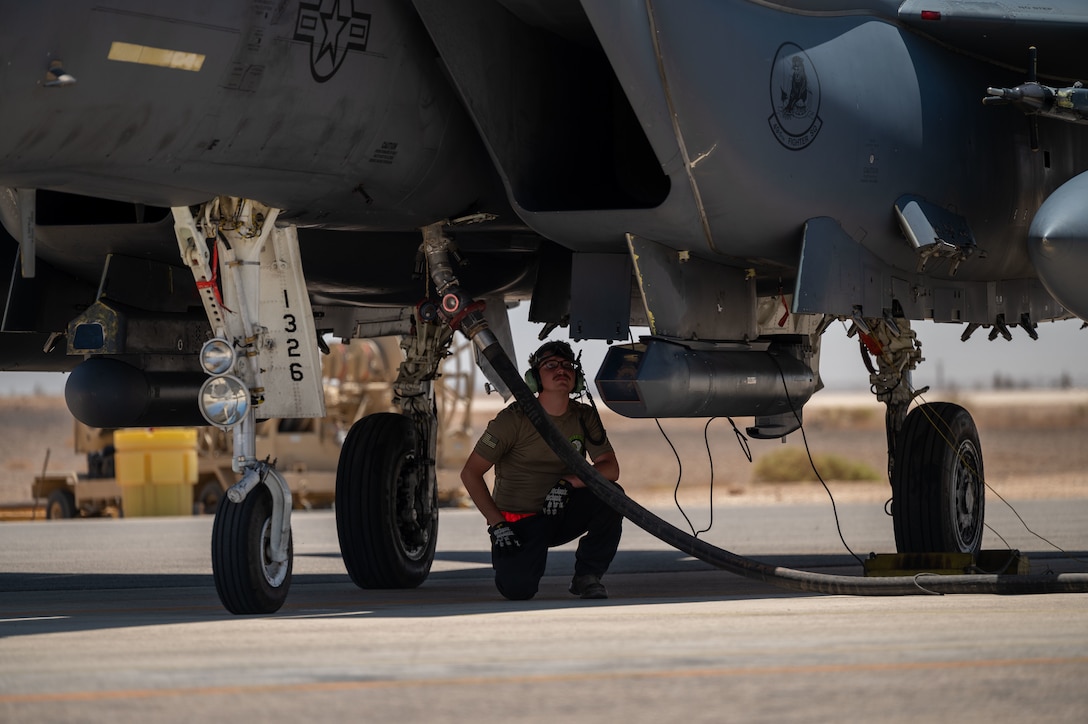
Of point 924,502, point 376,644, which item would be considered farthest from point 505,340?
point 376,644

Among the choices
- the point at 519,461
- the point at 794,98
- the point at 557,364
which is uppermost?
the point at 794,98

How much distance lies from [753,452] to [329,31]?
51.9m

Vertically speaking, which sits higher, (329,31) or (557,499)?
(329,31)

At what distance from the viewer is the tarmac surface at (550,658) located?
4363 millimetres

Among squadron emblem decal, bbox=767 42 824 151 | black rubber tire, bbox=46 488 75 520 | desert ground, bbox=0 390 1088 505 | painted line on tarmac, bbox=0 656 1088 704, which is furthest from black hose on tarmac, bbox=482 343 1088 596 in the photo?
black rubber tire, bbox=46 488 75 520

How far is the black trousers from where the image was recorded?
29.1ft

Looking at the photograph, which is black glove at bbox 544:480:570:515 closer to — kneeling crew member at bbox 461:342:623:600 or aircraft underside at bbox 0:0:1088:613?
kneeling crew member at bbox 461:342:623:600

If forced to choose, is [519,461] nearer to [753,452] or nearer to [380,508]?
[380,508]

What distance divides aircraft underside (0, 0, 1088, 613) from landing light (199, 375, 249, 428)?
0.6 inches

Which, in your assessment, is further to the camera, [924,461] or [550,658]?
[924,461]

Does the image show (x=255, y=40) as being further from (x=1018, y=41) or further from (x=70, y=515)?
(x=70, y=515)

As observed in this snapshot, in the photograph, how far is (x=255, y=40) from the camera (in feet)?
25.1

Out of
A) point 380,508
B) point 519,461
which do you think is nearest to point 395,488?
point 380,508

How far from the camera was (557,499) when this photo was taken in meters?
9.01
